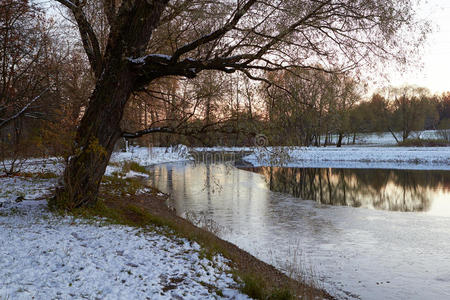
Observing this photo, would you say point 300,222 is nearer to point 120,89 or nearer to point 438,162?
point 120,89

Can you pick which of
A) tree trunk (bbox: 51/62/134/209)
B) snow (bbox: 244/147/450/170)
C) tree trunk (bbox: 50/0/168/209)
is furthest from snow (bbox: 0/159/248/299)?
snow (bbox: 244/147/450/170)

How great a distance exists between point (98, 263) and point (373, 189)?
58.1 ft

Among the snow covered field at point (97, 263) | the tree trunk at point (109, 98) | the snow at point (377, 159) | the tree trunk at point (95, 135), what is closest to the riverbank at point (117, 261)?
the snow covered field at point (97, 263)

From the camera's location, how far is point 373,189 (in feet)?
64.7

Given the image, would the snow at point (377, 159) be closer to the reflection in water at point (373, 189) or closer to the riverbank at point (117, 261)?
the reflection in water at point (373, 189)

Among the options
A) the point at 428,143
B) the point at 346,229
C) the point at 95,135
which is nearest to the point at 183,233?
the point at 95,135

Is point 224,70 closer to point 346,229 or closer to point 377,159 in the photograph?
point 346,229

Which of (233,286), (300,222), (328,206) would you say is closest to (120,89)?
(233,286)

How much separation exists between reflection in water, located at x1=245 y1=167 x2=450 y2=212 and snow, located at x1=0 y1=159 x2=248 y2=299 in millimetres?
11045

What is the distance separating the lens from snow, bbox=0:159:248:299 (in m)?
4.76

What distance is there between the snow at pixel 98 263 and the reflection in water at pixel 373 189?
1104 cm

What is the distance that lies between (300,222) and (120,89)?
759 centimetres

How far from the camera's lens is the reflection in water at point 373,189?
15945mm

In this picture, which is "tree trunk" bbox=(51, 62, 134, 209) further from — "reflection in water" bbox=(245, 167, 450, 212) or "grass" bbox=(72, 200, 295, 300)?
"reflection in water" bbox=(245, 167, 450, 212)
